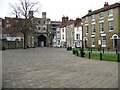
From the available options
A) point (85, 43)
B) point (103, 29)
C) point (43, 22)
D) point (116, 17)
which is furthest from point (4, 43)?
point (43, 22)

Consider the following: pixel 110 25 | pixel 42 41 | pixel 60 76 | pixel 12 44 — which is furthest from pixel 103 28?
pixel 42 41

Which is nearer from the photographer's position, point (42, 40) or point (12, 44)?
point (12, 44)

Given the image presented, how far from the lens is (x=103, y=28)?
4662 cm

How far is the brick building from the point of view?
42.6 m

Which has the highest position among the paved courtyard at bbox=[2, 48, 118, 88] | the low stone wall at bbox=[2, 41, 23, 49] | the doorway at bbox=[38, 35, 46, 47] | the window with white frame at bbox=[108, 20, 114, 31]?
the window with white frame at bbox=[108, 20, 114, 31]

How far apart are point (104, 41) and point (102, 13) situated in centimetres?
650

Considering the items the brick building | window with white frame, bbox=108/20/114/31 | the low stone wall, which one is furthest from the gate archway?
window with white frame, bbox=108/20/114/31

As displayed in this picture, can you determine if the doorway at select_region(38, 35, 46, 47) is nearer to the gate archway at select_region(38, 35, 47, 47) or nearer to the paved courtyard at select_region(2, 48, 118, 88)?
the gate archway at select_region(38, 35, 47, 47)

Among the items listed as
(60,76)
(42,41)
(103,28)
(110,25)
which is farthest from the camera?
(42,41)

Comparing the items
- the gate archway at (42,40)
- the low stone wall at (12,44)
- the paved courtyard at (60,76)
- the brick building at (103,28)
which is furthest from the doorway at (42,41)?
the paved courtyard at (60,76)

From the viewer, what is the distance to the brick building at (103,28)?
4262cm

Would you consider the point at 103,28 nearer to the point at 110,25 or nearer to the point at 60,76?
the point at 110,25

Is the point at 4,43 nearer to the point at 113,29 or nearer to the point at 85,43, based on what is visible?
the point at 85,43

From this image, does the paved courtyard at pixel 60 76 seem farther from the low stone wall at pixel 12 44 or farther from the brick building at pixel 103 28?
the low stone wall at pixel 12 44
